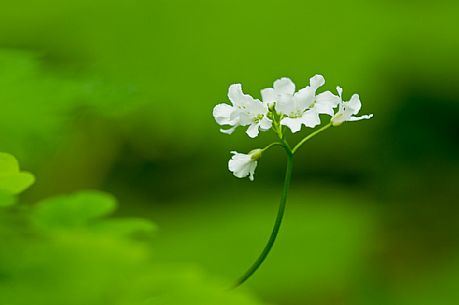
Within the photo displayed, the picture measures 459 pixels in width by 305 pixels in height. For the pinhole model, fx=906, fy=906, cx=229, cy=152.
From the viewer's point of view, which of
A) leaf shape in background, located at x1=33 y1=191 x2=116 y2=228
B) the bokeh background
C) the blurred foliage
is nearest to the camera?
the blurred foliage

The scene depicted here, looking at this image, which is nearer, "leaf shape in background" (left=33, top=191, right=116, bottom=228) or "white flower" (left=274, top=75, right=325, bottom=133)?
"white flower" (left=274, top=75, right=325, bottom=133)

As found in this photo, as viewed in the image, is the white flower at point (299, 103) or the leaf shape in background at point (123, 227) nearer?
the white flower at point (299, 103)

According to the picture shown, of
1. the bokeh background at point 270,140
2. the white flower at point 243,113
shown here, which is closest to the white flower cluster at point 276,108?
the white flower at point 243,113

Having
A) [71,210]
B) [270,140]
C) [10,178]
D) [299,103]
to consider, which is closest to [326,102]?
[299,103]

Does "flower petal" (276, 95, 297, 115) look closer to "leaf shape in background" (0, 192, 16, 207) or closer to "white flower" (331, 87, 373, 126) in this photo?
"white flower" (331, 87, 373, 126)

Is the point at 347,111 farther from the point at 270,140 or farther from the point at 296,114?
the point at 270,140

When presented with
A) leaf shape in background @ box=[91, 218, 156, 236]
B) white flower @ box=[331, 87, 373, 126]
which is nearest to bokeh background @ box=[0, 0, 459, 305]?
leaf shape in background @ box=[91, 218, 156, 236]

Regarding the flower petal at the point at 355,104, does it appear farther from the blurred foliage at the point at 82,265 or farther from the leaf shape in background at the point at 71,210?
the leaf shape in background at the point at 71,210
